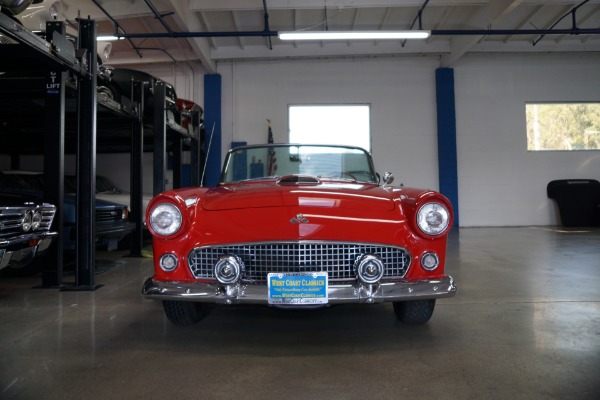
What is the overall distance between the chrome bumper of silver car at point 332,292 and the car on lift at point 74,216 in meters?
2.43

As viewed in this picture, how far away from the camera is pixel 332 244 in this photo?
2.06 meters

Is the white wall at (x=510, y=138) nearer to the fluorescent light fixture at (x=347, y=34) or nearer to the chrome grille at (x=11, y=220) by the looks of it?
the fluorescent light fixture at (x=347, y=34)

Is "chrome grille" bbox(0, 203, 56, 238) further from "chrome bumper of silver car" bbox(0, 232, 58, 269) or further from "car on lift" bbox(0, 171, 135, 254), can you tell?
"car on lift" bbox(0, 171, 135, 254)

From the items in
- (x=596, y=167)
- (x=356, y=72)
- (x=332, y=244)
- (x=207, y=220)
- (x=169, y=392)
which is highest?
(x=356, y=72)

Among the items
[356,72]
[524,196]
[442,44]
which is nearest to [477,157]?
[524,196]

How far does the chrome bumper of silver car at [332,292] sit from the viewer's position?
76.5 inches

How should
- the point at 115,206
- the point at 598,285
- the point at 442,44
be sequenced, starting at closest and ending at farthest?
the point at 598,285 < the point at 115,206 < the point at 442,44

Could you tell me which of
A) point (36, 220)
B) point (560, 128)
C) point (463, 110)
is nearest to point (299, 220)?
point (36, 220)

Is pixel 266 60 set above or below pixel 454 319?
above

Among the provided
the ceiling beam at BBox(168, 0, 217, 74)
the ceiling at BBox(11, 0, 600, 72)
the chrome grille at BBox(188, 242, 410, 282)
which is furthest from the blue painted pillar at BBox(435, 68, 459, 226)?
the chrome grille at BBox(188, 242, 410, 282)

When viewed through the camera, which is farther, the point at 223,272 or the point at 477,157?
the point at 477,157

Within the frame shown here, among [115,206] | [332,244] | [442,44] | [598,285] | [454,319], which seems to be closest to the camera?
[332,244]

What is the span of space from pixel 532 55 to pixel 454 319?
10.9 meters

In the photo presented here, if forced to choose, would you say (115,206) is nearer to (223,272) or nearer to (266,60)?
(223,272)
